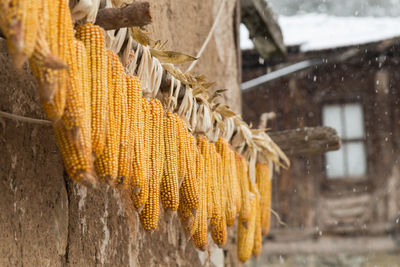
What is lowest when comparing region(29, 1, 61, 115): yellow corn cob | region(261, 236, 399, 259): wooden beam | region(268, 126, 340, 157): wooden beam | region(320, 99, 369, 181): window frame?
region(261, 236, 399, 259): wooden beam

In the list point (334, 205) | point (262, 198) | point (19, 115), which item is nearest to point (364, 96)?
point (334, 205)

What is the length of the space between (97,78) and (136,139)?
0.78 feet

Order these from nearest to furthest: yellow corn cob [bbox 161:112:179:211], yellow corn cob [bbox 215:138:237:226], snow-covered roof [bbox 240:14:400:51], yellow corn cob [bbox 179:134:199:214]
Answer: yellow corn cob [bbox 161:112:179:211]
yellow corn cob [bbox 179:134:199:214]
yellow corn cob [bbox 215:138:237:226]
snow-covered roof [bbox 240:14:400:51]

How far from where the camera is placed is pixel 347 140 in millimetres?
11320

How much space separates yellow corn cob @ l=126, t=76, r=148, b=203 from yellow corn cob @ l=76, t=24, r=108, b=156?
6.8 inches

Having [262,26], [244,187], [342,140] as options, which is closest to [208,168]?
[244,187]

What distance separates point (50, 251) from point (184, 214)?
42 cm

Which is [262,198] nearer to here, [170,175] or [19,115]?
[170,175]

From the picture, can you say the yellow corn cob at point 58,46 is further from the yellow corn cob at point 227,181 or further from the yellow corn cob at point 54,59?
the yellow corn cob at point 227,181

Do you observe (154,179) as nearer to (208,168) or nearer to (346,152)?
(208,168)

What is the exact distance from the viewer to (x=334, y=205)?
1090 cm

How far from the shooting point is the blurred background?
10.3 meters

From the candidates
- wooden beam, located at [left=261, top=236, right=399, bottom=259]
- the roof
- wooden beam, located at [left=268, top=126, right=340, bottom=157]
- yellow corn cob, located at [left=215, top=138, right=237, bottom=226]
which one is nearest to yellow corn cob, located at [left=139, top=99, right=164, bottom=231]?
yellow corn cob, located at [left=215, top=138, right=237, bottom=226]

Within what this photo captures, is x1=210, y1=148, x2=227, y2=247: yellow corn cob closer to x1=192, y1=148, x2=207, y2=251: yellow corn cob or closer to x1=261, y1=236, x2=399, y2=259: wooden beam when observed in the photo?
x1=192, y1=148, x2=207, y2=251: yellow corn cob
